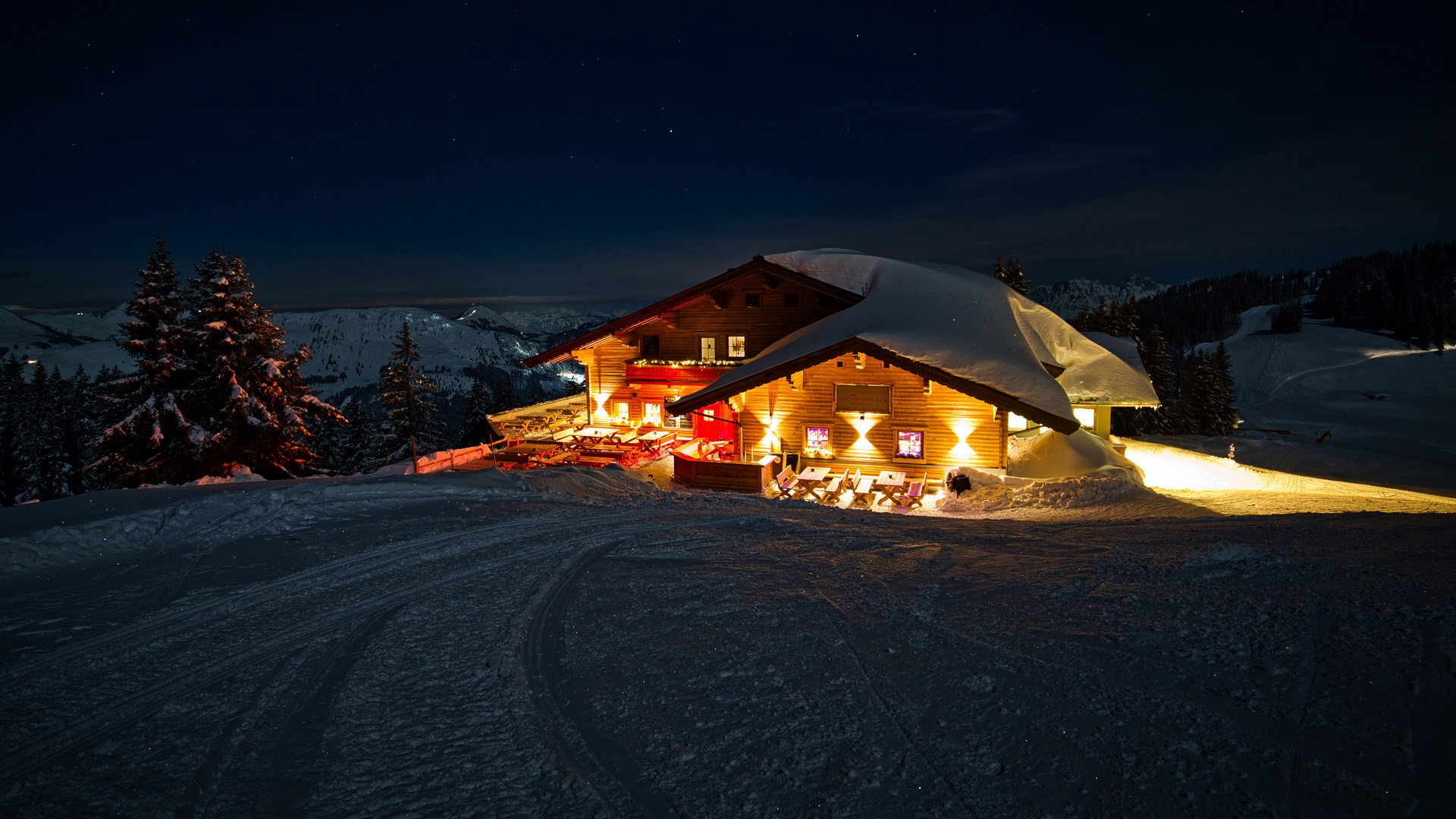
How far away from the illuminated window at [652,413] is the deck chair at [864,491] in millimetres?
11280

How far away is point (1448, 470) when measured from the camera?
70.4 ft

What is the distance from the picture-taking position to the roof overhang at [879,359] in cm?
1623

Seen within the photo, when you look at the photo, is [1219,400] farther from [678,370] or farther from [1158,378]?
[678,370]

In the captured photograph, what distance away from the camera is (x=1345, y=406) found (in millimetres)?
53906

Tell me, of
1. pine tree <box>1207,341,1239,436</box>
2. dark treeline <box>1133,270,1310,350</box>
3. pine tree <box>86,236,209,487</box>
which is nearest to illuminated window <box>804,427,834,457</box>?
pine tree <box>86,236,209,487</box>

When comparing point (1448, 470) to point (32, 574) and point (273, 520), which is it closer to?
point (273, 520)

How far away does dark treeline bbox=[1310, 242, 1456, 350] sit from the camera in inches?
2901

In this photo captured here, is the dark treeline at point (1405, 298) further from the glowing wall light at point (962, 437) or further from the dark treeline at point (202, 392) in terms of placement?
the dark treeline at point (202, 392)

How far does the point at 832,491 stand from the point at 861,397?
155 inches

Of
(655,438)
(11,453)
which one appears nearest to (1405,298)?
(655,438)

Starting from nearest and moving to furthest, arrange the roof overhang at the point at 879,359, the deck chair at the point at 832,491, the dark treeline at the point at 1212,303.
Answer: the roof overhang at the point at 879,359 → the deck chair at the point at 832,491 → the dark treeline at the point at 1212,303

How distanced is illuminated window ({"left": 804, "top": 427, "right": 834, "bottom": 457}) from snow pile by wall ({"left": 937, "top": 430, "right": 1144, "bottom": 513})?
4.03 m

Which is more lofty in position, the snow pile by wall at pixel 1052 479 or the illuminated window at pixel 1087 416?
the illuminated window at pixel 1087 416

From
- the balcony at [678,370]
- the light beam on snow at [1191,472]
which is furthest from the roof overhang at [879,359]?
the light beam on snow at [1191,472]
